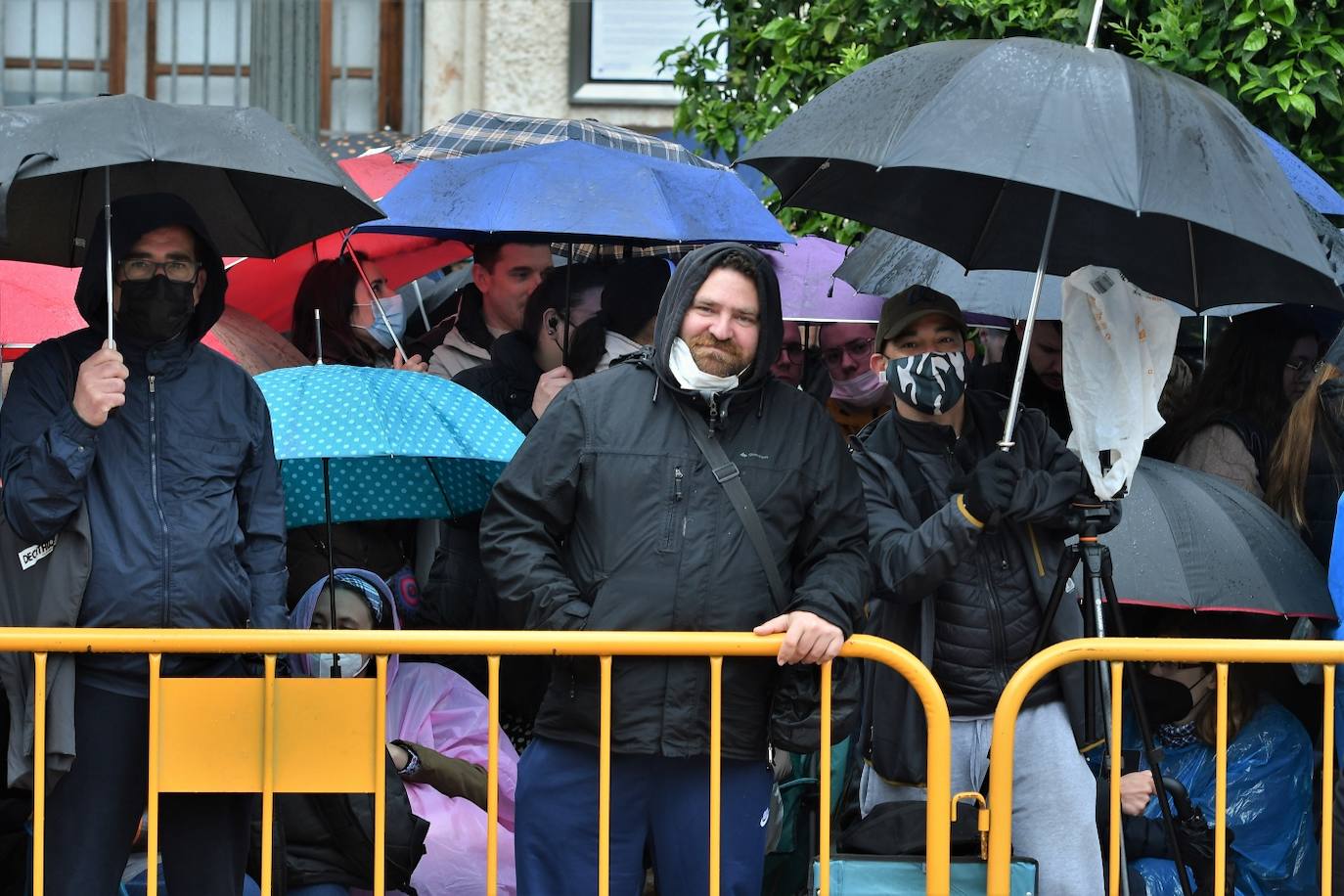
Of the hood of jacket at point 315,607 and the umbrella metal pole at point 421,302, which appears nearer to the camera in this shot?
the hood of jacket at point 315,607

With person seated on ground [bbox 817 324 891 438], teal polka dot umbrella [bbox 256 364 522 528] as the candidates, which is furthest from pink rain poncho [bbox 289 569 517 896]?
person seated on ground [bbox 817 324 891 438]

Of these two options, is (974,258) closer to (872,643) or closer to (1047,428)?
(1047,428)

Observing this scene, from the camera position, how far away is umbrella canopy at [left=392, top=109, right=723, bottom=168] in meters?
6.38

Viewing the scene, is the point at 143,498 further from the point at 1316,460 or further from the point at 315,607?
the point at 1316,460

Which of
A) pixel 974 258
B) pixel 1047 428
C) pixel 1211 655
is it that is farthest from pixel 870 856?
pixel 974 258

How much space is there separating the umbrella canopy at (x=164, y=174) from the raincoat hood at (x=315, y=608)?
955 mm

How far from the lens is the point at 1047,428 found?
4.88m

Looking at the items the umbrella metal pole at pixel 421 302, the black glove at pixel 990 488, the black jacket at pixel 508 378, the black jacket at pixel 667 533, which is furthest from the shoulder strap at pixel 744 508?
the umbrella metal pole at pixel 421 302

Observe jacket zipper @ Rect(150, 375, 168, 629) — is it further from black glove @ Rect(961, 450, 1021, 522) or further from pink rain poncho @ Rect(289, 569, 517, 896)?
black glove @ Rect(961, 450, 1021, 522)

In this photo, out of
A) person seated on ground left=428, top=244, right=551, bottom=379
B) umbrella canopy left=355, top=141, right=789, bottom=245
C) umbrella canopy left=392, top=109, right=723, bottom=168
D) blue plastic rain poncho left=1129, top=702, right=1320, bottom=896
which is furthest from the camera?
person seated on ground left=428, top=244, right=551, bottom=379

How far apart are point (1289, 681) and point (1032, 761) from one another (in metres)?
1.43

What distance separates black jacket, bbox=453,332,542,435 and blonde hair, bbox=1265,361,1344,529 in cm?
227

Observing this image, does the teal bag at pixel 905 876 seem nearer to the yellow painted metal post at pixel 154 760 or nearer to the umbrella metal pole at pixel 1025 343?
the umbrella metal pole at pixel 1025 343

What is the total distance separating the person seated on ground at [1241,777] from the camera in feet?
17.7
